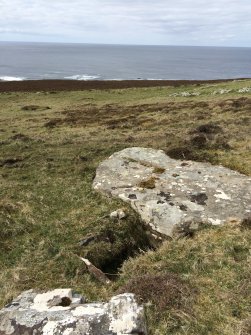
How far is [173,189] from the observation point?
430 inches

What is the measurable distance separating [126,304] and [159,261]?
7.63 feet

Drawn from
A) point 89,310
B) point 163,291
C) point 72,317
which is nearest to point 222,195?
point 163,291

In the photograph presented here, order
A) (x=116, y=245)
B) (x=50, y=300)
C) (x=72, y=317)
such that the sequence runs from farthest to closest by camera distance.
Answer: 1. (x=116, y=245)
2. (x=50, y=300)
3. (x=72, y=317)

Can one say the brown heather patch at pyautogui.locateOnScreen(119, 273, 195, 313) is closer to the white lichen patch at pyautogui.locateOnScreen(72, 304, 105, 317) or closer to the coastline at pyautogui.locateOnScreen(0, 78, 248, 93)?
the white lichen patch at pyautogui.locateOnScreen(72, 304, 105, 317)

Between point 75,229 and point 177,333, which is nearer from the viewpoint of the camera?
point 177,333

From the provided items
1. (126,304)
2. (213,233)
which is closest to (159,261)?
(213,233)

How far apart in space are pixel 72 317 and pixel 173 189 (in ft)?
21.3

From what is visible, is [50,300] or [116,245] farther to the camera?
[116,245]

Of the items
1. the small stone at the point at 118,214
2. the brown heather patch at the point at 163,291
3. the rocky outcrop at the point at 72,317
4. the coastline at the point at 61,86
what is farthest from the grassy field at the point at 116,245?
the coastline at the point at 61,86

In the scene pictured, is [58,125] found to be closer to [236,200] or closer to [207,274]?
[236,200]

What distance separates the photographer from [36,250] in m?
8.73

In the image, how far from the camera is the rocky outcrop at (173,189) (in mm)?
9414

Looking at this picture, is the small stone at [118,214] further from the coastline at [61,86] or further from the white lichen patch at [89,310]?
the coastline at [61,86]

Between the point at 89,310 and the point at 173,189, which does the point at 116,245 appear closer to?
the point at 173,189
